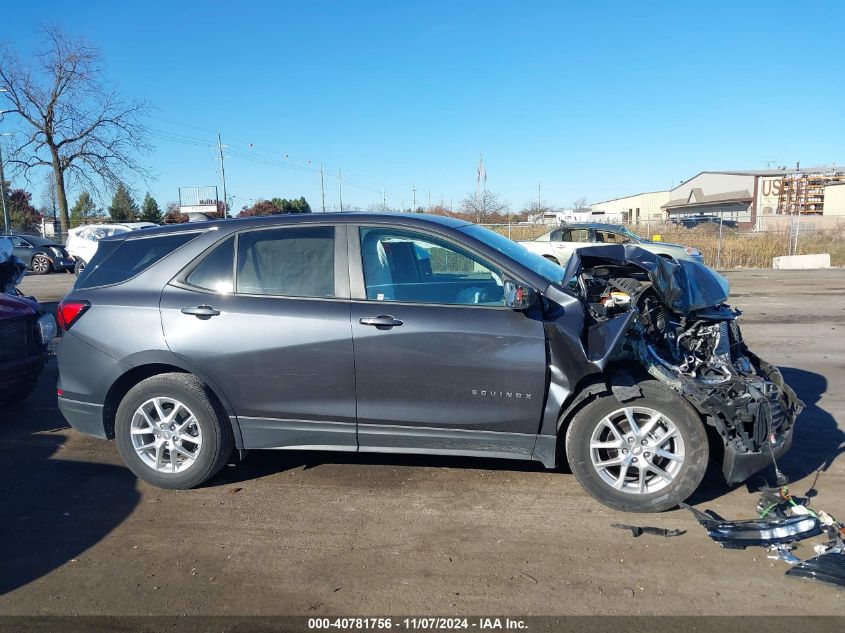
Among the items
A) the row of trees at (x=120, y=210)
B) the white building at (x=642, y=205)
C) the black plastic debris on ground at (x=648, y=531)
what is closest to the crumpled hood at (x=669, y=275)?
the black plastic debris on ground at (x=648, y=531)

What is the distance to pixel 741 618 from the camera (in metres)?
2.87

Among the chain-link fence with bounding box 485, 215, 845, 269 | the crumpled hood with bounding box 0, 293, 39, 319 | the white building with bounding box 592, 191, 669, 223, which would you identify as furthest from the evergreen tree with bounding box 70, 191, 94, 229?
the white building with bounding box 592, 191, 669, 223

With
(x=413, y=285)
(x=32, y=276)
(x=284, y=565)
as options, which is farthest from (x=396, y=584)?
(x=32, y=276)

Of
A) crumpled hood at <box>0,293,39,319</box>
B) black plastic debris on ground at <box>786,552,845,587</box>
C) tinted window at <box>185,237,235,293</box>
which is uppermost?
tinted window at <box>185,237,235,293</box>

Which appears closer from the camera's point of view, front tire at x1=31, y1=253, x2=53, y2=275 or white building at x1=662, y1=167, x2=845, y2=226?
front tire at x1=31, y1=253, x2=53, y2=275

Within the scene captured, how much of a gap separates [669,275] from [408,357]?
6.33 feet

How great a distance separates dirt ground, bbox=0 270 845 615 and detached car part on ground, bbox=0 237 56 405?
0.68 meters

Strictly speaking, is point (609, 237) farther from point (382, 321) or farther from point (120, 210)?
point (120, 210)

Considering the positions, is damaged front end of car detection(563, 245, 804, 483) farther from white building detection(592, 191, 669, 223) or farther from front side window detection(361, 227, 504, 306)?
white building detection(592, 191, 669, 223)

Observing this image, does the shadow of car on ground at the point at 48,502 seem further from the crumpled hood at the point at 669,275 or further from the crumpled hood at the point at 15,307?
the crumpled hood at the point at 669,275

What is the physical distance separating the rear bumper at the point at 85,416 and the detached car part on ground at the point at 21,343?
135 cm

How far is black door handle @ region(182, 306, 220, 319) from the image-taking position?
13.8 feet

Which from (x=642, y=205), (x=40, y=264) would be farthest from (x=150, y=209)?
(x=642, y=205)

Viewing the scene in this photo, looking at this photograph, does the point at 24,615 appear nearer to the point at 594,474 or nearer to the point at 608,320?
the point at 594,474
